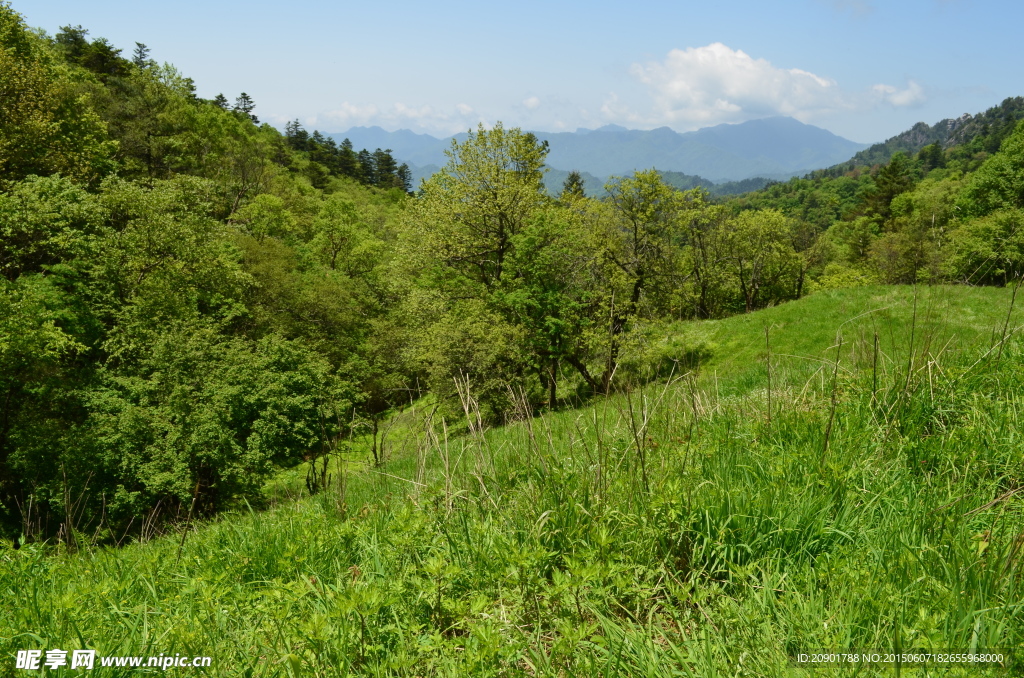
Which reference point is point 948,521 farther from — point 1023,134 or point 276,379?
point 1023,134

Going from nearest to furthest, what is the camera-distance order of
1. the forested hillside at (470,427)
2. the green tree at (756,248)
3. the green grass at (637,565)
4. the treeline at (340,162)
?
the green grass at (637,565)
the forested hillside at (470,427)
the green tree at (756,248)
the treeline at (340,162)

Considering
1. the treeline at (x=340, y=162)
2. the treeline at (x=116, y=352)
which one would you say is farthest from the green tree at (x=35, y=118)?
the treeline at (x=340, y=162)

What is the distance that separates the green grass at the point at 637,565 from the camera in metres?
2.25

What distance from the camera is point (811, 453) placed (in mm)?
3600

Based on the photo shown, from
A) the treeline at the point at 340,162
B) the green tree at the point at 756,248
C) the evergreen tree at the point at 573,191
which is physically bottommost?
the green tree at the point at 756,248

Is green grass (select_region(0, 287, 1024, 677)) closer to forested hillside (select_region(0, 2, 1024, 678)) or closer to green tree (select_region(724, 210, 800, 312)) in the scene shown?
forested hillside (select_region(0, 2, 1024, 678))

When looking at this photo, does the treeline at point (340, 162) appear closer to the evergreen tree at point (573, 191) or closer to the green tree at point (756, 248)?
the evergreen tree at point (573, 191)

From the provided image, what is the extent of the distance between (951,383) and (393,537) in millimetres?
4618

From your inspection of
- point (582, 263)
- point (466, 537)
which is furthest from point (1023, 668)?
point (582, 263)

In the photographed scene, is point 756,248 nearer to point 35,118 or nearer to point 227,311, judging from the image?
point 227,311

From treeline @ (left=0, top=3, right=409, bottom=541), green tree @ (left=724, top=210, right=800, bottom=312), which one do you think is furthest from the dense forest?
green tree @ (left=724, top=210, right=800, bottom=312)

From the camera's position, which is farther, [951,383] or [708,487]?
[951,383]

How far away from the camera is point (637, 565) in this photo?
2.67 metres

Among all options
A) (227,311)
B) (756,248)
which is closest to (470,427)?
(227,311)
